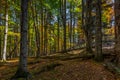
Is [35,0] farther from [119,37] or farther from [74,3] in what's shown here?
[119,37]

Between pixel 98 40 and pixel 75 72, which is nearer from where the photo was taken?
pixel 75 72

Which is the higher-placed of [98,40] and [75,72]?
[98,40]

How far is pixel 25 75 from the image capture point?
10.6 m

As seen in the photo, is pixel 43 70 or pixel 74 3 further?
pixel 74 3

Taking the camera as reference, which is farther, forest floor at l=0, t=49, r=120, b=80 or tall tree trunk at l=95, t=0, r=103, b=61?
tall tree trunk at l=95, t=0, r=103, b=61

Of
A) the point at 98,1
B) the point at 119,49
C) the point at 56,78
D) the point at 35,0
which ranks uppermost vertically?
the point at 35,0

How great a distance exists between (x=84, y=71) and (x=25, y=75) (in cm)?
301

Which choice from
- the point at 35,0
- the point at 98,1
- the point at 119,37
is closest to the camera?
the point at 119,37

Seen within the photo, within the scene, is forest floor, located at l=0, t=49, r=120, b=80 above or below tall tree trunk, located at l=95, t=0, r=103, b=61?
below

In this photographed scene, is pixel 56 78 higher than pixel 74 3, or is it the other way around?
pixel 74 3

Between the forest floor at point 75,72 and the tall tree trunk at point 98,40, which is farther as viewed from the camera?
the tall tree trunk at point 98,40

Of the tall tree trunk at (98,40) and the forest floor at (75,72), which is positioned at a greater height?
the tall tree trunk at (98,40)

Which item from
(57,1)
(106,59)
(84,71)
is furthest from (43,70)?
(57,1)

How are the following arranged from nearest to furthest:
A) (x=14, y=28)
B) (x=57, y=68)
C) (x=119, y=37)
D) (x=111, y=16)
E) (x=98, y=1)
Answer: (x=119, y=37), (x=57, y=68), (x=98, y=1), (x=111, y=16), (x=14, y=28)
